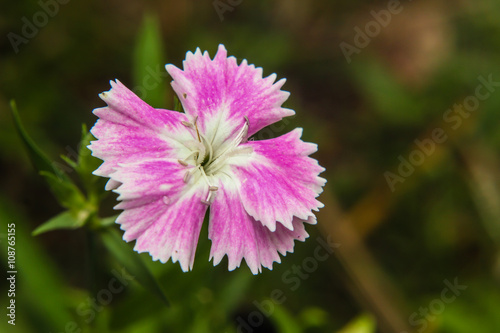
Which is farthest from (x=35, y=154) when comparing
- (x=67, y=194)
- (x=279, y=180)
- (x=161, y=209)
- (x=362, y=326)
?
(x=362, y=326)

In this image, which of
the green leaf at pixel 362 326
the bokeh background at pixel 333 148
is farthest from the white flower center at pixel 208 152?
the green leaf at pixel 362 326

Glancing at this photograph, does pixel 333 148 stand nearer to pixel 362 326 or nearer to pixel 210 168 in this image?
pixel 362 326

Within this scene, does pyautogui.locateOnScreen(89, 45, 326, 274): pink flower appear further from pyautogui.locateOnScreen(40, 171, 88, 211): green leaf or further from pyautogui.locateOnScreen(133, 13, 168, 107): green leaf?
pyautogui.locateOnScreen(133, 13, 168, 107): green leaf

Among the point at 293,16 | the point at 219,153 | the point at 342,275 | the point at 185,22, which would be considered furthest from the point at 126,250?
the point at 293,16

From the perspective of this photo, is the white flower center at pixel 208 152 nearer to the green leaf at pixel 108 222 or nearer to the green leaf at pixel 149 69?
the green leaf at pixel 108 222

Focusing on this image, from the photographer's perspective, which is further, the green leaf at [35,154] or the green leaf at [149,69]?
the green leaf at [149,69]

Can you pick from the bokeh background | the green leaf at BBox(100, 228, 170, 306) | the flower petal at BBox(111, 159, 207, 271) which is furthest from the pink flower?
the bokeh background
